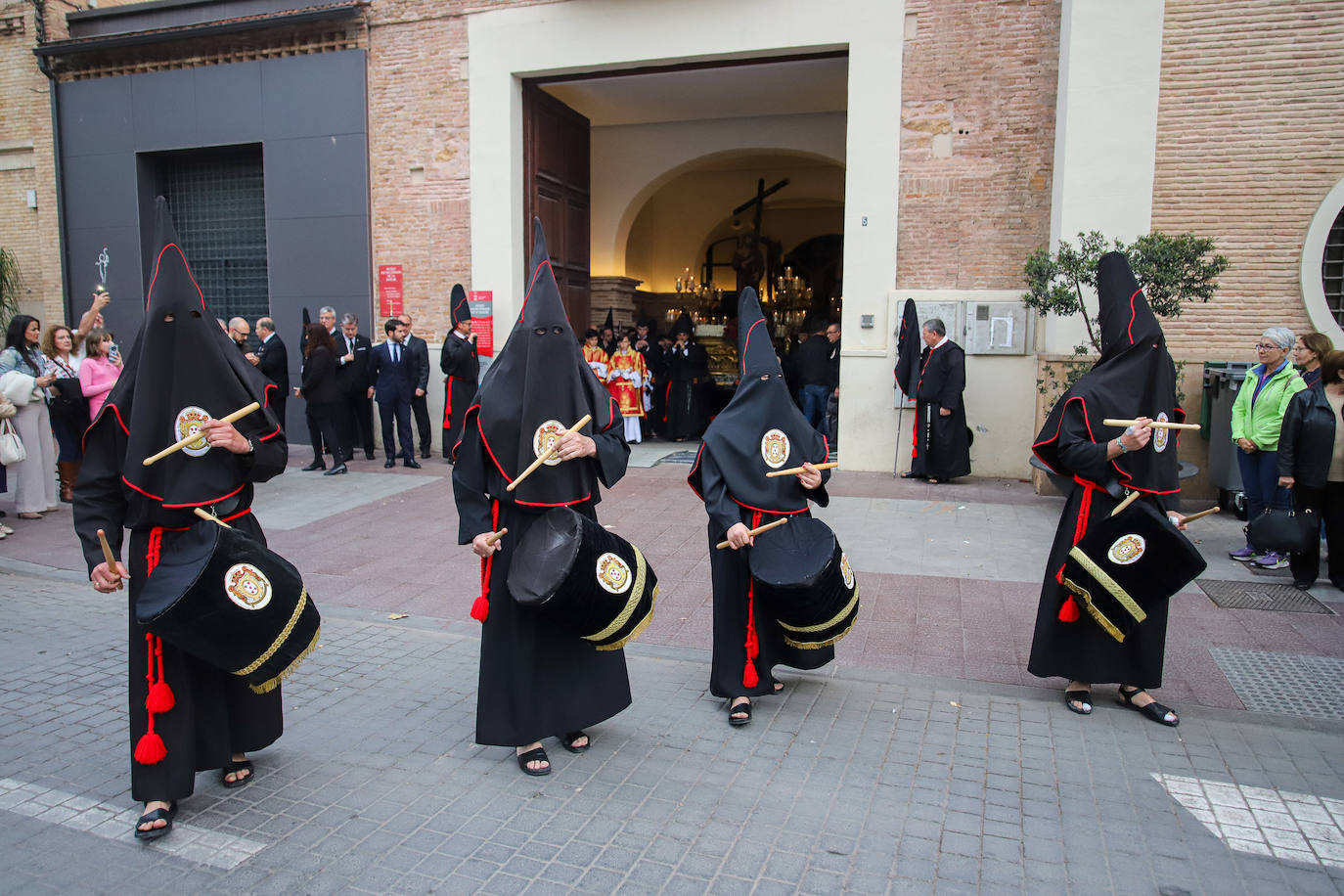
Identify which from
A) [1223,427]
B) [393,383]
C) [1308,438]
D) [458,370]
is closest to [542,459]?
[1308,438]

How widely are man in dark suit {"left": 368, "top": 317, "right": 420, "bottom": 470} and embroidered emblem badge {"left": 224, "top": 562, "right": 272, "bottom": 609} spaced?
8562 mm

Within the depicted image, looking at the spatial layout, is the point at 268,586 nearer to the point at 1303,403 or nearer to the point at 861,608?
the point at 861,608

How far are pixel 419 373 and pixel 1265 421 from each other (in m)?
9.30

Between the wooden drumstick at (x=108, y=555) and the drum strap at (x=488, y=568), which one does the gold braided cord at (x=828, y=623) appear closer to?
the drum strap at (x=488, y=568)

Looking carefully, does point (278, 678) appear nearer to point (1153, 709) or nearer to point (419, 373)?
point (1153, 709)

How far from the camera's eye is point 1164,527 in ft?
13.5

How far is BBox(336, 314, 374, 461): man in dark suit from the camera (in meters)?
11.3

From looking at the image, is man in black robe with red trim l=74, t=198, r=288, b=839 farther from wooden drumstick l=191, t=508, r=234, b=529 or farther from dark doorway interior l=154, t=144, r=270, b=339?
dark doorway interior l=154, t=144, r=270, b=339

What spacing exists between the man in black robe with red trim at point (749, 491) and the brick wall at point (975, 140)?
704 cm

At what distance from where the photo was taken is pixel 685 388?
14.0 meters

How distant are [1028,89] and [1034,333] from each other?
276 cm

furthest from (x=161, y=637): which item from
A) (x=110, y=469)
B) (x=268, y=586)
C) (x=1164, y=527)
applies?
(x=1164, y=527)

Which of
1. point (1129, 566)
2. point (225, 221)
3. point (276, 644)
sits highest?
point (225, 221)

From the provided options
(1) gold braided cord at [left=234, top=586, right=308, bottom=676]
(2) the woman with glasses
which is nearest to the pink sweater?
(1) gold braided cord at [left=234, top=586, right=308, bottom=676]
